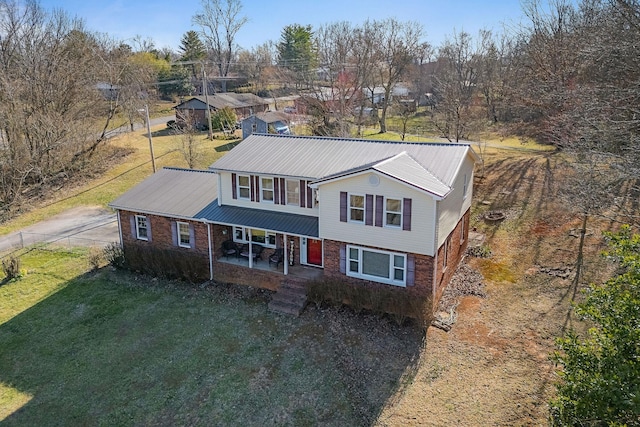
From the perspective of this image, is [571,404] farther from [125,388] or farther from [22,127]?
[22,127]

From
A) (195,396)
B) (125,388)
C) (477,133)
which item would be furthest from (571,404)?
(477,133)

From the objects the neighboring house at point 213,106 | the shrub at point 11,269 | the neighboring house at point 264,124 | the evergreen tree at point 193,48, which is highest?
the evergreen tree at point 193,48

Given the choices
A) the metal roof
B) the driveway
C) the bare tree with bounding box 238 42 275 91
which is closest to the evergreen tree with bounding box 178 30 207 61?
the bare tree with bounding box 238 42 275 91

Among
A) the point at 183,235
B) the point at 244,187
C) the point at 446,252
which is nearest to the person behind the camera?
the point at 446,252

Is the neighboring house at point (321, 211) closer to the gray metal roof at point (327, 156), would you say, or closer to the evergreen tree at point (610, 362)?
the gray metal roof at point (327, 156)

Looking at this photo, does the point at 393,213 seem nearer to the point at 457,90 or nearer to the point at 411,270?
the point at 411,270

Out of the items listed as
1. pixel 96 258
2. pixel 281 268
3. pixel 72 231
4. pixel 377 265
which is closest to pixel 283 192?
pixel 281 268

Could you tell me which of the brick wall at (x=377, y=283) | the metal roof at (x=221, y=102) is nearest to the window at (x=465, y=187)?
the brick wall at (x=377, y=283)

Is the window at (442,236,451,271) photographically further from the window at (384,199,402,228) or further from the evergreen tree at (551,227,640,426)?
the evergreen tree at (551,227,640,426)
